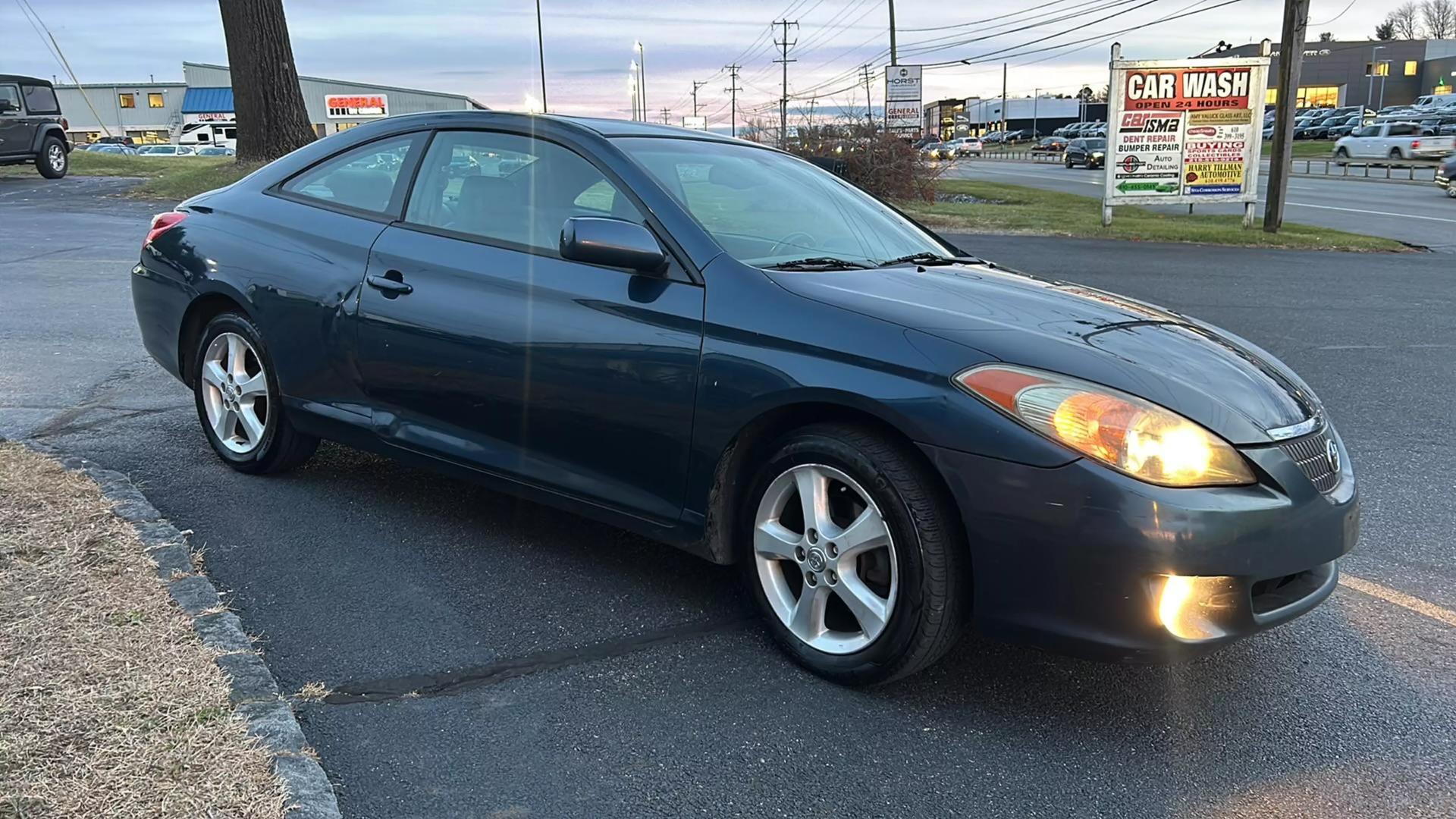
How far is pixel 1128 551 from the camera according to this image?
2.57 m

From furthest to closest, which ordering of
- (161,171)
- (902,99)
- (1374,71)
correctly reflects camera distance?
(1374,71) < (902,99) < (161,171)

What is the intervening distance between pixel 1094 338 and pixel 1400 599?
1.64 meters

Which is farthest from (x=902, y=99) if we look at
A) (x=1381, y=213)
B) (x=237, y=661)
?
(x=237, y=661)

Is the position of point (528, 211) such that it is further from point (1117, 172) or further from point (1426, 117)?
point (1426, 117)

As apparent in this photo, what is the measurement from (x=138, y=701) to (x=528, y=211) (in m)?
1.96

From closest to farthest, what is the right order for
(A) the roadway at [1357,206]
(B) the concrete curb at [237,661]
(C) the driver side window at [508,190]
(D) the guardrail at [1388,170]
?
(B) the concrete curb at [237,661] < (C) the driver side window at [508,190] < (A) the roadway at [1357,206] < (D) the guardrail at [1388,170]

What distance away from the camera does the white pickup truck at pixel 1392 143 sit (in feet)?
129

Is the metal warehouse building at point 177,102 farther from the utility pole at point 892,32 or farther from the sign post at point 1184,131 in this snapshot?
the sign post at point 1184,131

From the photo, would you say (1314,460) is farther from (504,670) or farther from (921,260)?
(504,670)

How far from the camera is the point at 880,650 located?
2922mm

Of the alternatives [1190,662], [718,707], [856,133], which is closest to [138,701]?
[718,707]

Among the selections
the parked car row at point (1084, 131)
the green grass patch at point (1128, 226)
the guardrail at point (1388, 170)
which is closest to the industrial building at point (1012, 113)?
the parked car row at point (1084, 131)

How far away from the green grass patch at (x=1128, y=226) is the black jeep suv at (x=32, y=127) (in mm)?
17018

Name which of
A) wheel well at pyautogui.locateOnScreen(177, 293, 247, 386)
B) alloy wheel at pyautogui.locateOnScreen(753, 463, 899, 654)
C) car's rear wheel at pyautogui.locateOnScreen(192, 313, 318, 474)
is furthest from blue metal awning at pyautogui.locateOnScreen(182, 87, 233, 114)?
alloy wheel at pyautogui.locateOnScreen(753, 463, 899, 654)
